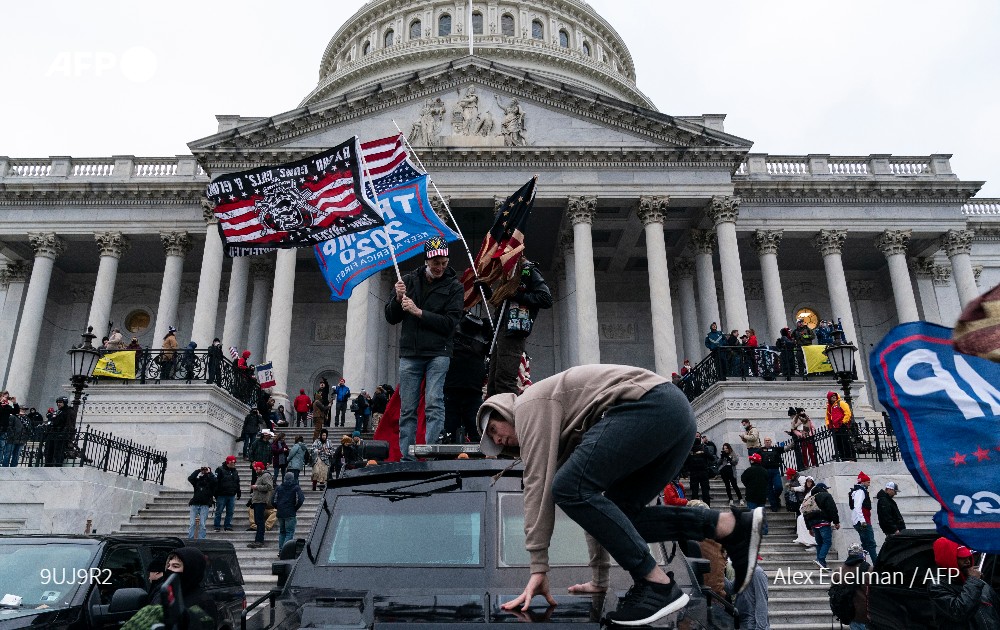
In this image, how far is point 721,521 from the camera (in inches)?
138

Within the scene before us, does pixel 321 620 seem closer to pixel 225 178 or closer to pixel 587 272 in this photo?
pixel 225 178

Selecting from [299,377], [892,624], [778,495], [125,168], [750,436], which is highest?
[125,168]

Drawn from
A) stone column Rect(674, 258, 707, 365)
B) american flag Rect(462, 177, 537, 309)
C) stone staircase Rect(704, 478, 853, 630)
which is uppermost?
stone column Rect(674, 258, 707, 365)

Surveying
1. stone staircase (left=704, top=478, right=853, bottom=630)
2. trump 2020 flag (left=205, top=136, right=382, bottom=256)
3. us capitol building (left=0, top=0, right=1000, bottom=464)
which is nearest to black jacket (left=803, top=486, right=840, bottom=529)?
stone staircase (left=704, top=478, right=853, bottom=630)

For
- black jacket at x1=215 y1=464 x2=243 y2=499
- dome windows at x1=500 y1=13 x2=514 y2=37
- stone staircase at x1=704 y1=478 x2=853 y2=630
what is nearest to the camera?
stone staircase at x1=704 y1=478 x2=853 y2=630

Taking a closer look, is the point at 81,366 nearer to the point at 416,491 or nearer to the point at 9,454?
the point at 9,454

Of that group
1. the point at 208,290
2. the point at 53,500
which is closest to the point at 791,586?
the point at 53,500

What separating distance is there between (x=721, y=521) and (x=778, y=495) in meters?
15.3

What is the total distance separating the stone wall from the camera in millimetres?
15828

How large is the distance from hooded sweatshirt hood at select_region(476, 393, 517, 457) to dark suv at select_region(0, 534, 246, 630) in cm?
254

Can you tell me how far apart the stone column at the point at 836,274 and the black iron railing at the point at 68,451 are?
90.7 feet

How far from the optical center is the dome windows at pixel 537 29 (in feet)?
194

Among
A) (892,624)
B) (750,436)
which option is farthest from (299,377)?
(892,624)

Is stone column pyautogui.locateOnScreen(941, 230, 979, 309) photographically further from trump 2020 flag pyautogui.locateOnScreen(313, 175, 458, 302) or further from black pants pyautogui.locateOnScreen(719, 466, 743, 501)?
trump 2020 flag pyautogui.locateOnScreen(313, 175, 458, 302)
